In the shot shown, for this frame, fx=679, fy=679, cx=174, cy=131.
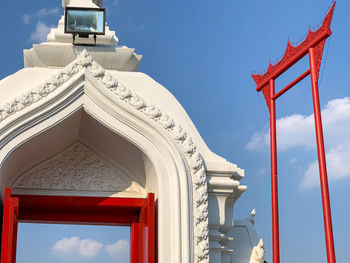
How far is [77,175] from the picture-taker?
8.80m

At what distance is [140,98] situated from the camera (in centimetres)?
819

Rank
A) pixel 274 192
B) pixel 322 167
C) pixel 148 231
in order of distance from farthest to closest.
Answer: pixel 274 192, pixel 148 231, pixel 322 167

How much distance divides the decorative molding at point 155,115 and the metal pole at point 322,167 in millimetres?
1352

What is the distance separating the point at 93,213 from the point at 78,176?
57 cm

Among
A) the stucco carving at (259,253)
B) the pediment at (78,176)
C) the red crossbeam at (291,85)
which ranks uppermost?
the red crossbeam at (291,85)

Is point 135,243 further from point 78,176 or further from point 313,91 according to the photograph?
point 313,91

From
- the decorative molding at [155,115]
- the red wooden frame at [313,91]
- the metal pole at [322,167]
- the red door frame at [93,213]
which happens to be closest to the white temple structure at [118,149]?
the decorative molding at [155,115]

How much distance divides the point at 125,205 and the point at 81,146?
3.31ft

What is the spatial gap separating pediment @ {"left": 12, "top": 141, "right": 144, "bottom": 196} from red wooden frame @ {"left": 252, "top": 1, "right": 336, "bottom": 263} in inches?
70.8

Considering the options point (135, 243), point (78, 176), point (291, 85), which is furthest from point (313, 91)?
point (78, 176)

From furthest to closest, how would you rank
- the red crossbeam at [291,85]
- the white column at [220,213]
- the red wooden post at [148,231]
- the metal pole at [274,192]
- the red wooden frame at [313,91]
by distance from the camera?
the red crossbeam at [291,85] → the metal pole at [274,192] → the white column at [220,213] → the red wooden post at [148,231] → the red wooden frame at [313,91]

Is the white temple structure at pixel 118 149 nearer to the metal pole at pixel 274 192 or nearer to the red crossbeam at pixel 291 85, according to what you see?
the metal pole at pixel 274 192

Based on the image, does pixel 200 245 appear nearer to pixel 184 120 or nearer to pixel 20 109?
pixel 184 120

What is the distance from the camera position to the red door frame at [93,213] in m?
7.71
